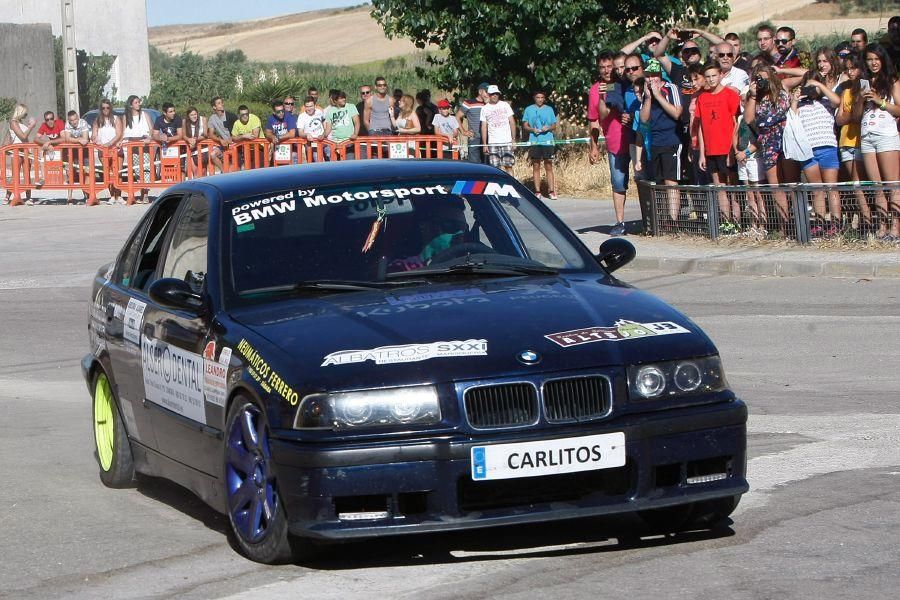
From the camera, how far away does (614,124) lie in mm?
18781

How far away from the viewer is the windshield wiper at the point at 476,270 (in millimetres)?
6469

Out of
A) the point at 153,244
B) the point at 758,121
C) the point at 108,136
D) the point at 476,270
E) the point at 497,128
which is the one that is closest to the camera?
the point at 476,270

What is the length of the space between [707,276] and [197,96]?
49100 mm

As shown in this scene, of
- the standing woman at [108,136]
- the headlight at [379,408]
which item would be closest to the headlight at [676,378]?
the headlight at [379,408]

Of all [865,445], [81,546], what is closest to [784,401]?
[865,445]

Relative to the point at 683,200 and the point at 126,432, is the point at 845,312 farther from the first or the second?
the point at 126,432

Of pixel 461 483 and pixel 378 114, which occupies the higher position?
pixel 378 114

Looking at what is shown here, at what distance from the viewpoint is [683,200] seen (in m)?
18.1

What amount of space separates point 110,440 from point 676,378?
127 inches

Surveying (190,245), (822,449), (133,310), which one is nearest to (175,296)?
(190,245)

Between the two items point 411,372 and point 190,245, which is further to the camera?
point 190,245

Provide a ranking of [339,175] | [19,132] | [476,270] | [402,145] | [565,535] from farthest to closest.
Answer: [19,132], [402,145], [339,175], [476,270], [565,535]

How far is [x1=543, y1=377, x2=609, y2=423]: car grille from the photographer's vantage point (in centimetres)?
539

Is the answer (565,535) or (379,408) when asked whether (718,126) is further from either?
(379,408)
